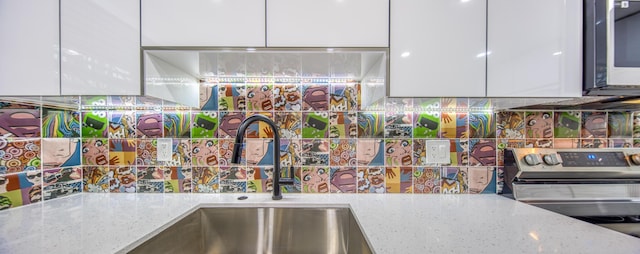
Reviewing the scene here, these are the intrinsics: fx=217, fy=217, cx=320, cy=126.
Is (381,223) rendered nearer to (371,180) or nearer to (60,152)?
(371,180)

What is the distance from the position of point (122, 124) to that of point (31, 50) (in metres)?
0.44

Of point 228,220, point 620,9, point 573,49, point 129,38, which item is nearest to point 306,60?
point 129,38

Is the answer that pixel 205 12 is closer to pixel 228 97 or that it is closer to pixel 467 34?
pixel 228 97

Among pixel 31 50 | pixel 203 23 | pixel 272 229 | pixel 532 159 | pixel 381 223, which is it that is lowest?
pixel 272 229

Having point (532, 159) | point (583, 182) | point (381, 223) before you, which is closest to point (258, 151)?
point (381, 223)

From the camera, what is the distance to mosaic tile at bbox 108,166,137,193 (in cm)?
111

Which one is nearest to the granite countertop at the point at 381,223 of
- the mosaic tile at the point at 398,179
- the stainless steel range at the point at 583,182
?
the mosaic tile at the point at 398,179

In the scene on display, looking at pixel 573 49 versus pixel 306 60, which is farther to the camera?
pixel 306 60

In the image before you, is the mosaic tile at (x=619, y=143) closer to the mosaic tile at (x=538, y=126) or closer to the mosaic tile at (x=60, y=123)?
the mosaic tile at (x=538, y=126)

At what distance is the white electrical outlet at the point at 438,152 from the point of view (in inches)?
43.7

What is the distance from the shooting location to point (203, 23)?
78 centimetres

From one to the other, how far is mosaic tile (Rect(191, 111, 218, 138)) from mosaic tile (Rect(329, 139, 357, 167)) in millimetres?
608

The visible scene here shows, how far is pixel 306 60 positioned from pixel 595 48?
3.22 feet

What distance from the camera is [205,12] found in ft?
2.54
